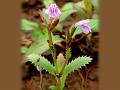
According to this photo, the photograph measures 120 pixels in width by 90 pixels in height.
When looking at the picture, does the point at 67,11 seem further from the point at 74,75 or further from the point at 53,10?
the point at 53,10

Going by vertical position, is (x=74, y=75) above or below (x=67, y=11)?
below

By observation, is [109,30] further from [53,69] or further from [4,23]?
[53,69]

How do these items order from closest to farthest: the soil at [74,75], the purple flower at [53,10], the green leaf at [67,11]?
the purple flower at [53,10], the soil at [74,75], the green leaf at [67,11]

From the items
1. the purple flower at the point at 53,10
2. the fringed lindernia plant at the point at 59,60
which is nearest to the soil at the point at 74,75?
the fringed lindernia plant at the point at 59,60

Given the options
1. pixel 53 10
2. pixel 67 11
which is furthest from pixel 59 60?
pixel 67 11

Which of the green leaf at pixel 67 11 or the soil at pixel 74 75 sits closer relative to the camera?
the soil at pixel 74 75

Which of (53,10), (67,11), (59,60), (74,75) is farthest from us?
(67,11)

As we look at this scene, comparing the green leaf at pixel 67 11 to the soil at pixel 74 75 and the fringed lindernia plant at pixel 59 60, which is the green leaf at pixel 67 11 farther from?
the fringed lindernia plant at pixel 59 60

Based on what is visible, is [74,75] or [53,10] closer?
[53,10]

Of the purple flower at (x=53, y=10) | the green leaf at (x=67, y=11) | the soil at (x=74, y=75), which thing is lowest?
the soil at (x=74, y=75)

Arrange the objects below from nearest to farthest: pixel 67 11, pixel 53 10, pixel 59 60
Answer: pixel 53 10 < pixel 59 60 < pixel 67 11

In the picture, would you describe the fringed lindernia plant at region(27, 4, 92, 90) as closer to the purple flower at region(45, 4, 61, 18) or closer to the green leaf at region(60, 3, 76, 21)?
the purple flower at region(45, 4, 61, 18)
